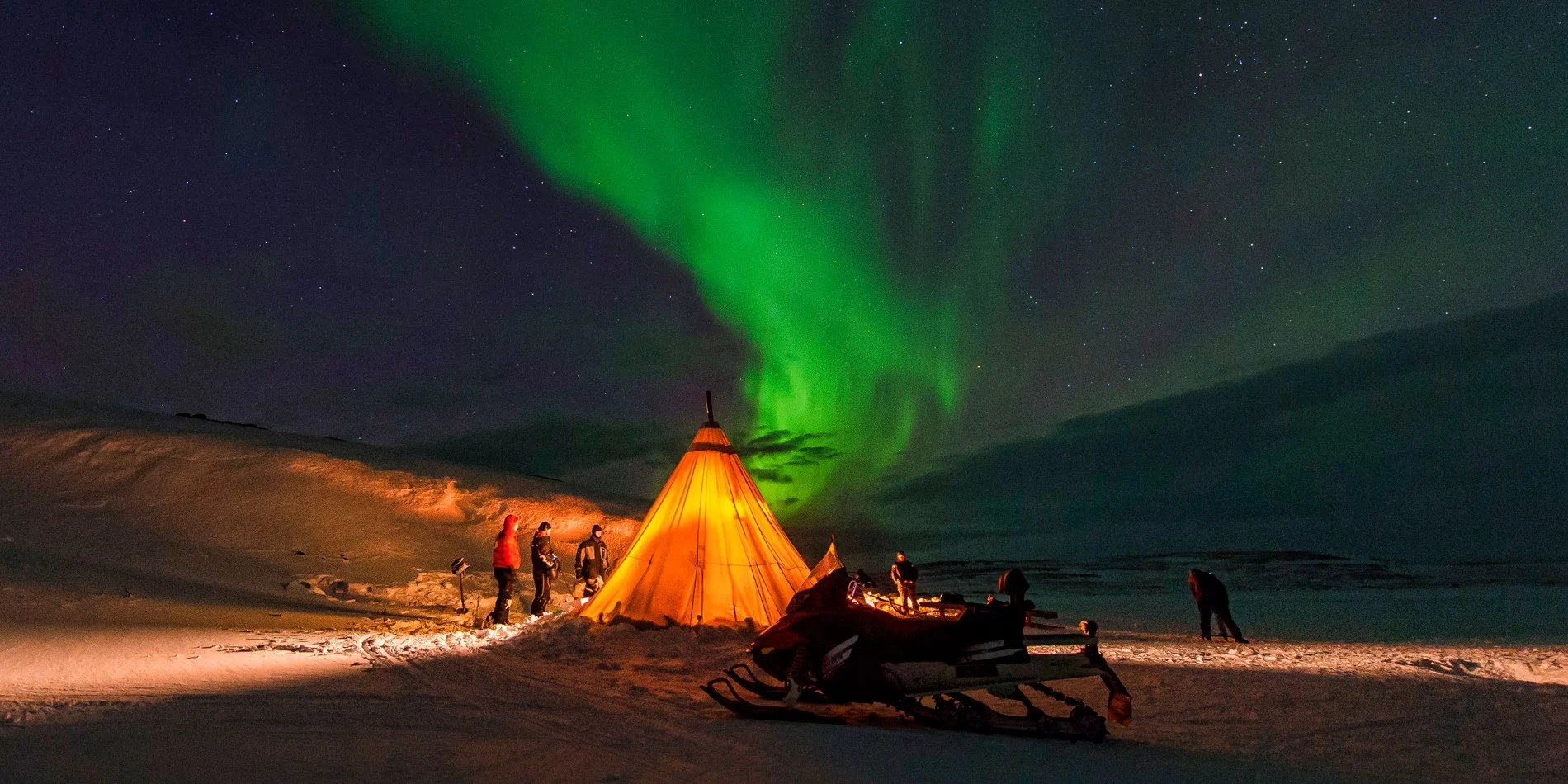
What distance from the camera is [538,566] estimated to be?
47.2ft

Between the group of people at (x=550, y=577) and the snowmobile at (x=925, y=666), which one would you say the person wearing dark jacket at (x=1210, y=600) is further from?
the snowmobile at (x=925, y=666)

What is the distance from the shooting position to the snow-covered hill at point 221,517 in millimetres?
15031

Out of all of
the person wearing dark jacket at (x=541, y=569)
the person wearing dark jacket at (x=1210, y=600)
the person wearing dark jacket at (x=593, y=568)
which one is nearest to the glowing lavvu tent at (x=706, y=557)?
the person wearing dark jacket at (x=593, y=568)

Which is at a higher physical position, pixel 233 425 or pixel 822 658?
pixel 233 425

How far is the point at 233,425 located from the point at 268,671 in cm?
2718

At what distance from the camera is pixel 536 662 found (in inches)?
388

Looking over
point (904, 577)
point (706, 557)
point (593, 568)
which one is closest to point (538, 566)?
point (593, 568)

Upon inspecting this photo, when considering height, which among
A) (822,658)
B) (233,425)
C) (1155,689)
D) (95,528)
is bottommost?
(1155,689)

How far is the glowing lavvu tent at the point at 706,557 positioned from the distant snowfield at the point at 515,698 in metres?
0.63

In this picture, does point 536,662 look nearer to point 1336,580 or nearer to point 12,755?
point 12,755

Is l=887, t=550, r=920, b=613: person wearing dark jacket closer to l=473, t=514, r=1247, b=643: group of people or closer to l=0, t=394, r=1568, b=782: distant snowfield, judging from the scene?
l=473, t=514, r=1247, b=643: group of people

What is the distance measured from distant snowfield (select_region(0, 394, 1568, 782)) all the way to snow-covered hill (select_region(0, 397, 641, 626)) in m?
0.16

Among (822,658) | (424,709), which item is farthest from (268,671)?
(822,658)

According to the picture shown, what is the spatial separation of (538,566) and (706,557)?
354 centimetres
